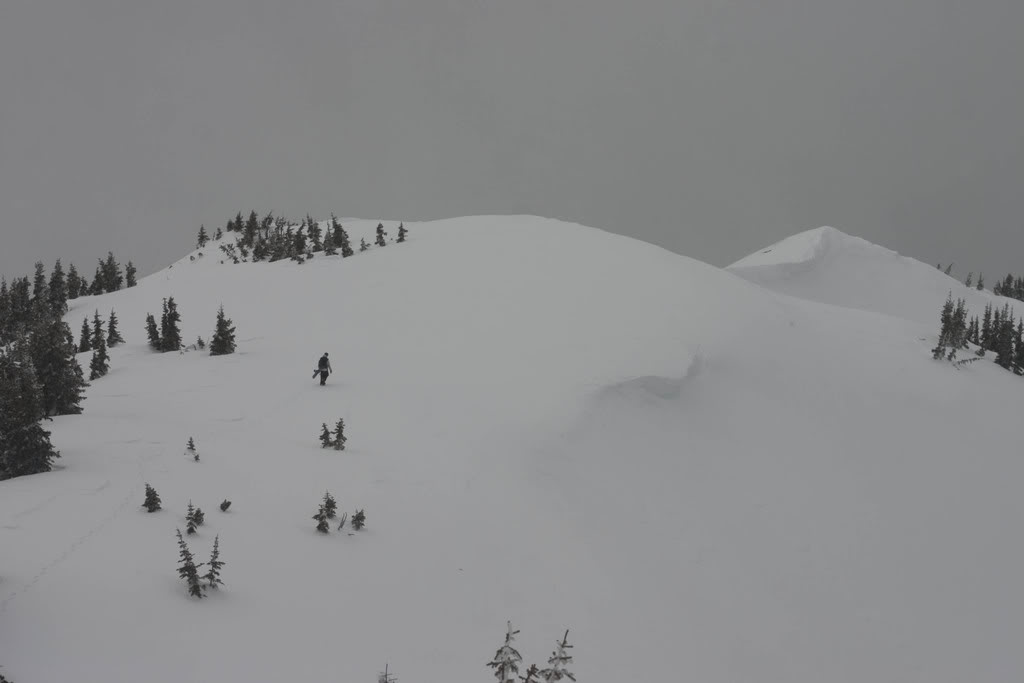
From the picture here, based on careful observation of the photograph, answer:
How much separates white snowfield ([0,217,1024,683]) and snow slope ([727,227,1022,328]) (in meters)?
54.1

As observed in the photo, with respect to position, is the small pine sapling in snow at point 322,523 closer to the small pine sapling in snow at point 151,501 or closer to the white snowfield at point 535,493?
the white snowfield at point 535,493

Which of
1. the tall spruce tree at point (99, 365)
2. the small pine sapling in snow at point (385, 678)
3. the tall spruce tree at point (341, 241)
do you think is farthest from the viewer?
the tall spruce tree at point (341, 241)

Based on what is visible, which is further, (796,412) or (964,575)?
(796,412)

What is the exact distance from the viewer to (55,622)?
715cm

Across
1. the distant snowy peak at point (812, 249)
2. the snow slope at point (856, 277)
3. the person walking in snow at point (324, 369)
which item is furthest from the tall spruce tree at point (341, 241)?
the distant snowy peak at point (812, 249)

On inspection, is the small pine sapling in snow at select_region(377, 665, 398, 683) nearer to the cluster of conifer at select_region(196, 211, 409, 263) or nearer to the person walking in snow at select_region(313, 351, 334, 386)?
the person walking in snow at select_region(313, 351, 334, 386)

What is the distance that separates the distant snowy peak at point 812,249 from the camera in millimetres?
87875

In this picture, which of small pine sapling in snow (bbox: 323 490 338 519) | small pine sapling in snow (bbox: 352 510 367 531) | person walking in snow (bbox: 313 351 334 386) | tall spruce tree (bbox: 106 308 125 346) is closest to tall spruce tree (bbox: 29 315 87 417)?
person walking in snow (bbox: 313 351 334 386)

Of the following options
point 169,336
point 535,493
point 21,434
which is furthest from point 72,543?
point 169,336

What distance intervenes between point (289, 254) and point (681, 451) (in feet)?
99.5

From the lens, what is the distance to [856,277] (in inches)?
3497

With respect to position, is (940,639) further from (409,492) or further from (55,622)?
(55,622)

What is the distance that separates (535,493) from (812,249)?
292ft

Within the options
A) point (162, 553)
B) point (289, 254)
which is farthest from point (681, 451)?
point (289, 254)
